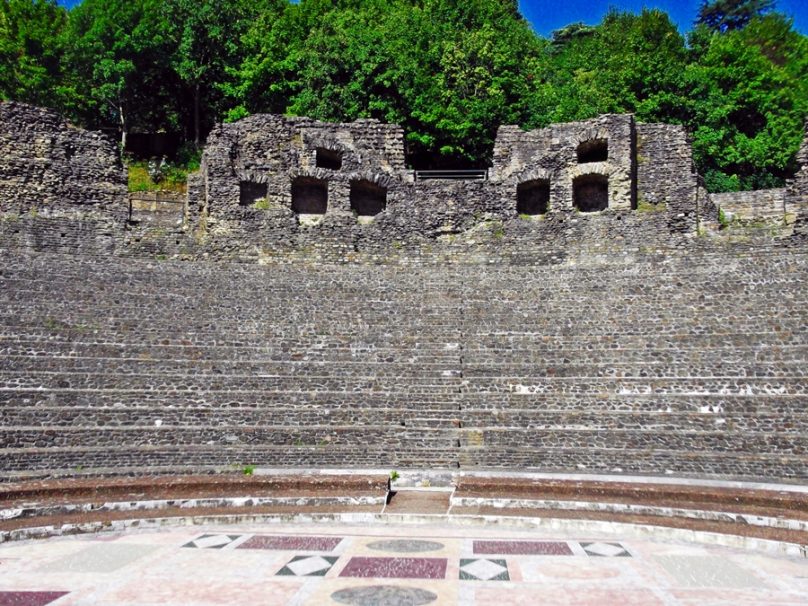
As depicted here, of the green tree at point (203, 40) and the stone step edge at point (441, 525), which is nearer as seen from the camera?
the stone step edge at point (441, 525)

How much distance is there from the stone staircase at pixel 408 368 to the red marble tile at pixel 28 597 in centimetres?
507

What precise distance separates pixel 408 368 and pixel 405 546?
20.8 ft

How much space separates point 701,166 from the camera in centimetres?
2644

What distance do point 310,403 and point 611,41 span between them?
28.8 metres

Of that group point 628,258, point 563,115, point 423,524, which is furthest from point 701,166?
point 423,524

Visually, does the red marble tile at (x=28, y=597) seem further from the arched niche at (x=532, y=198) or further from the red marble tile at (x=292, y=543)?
the arched niche at (x=532, y=198)

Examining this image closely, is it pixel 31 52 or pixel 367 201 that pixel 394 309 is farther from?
pixel 31 52

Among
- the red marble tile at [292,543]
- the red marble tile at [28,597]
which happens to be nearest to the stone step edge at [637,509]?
the red marble tile at [292,543]

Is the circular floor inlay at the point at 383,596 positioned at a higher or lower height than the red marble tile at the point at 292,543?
higher

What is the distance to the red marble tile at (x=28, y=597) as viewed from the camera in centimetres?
630

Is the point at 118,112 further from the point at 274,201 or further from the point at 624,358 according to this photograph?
the point at 624,358

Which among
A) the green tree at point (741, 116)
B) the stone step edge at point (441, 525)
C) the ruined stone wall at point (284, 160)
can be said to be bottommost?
the stone step edge at point (441, 525)

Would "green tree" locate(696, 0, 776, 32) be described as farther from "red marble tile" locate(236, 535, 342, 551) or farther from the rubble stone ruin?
"red marble tile" locate(236, 535, 342, 551)

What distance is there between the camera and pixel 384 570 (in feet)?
24.4
